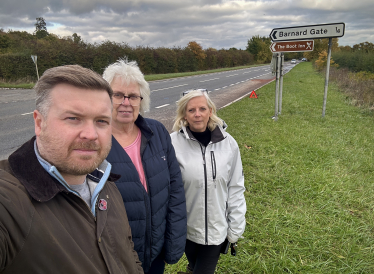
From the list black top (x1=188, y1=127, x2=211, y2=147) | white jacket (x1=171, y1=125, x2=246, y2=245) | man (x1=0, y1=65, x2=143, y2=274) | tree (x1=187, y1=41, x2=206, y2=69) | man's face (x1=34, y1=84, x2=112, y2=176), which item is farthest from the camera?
tree (x1=187, y1=41, x2=206, y2=69)

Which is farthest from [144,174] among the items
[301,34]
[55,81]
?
[301,34]

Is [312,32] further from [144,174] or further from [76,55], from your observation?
[76,55]

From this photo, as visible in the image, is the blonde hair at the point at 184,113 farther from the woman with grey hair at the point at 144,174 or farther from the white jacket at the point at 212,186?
the woman with grey hair at the point at 144,174

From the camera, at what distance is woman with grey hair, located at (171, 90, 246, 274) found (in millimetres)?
2119

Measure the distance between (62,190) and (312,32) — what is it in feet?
27.6

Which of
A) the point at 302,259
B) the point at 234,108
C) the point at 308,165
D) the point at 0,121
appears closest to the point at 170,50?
the point at 234,108

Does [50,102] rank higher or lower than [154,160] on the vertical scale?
higher

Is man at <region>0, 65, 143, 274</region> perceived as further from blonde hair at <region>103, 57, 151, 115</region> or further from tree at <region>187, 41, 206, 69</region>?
tree at <region>187, 41, 206, 69</region>

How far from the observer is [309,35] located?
7.43m

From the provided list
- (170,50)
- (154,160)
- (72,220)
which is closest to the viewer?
(72,220)

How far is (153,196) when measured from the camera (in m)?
1.72

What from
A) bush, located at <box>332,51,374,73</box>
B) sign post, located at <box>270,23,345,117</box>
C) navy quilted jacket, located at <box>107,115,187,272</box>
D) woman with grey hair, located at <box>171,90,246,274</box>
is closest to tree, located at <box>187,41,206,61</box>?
bush, located at <box>332,51,374,73</box>

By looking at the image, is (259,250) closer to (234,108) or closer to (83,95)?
(83,95)

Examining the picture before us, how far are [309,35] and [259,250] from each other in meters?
6.89
